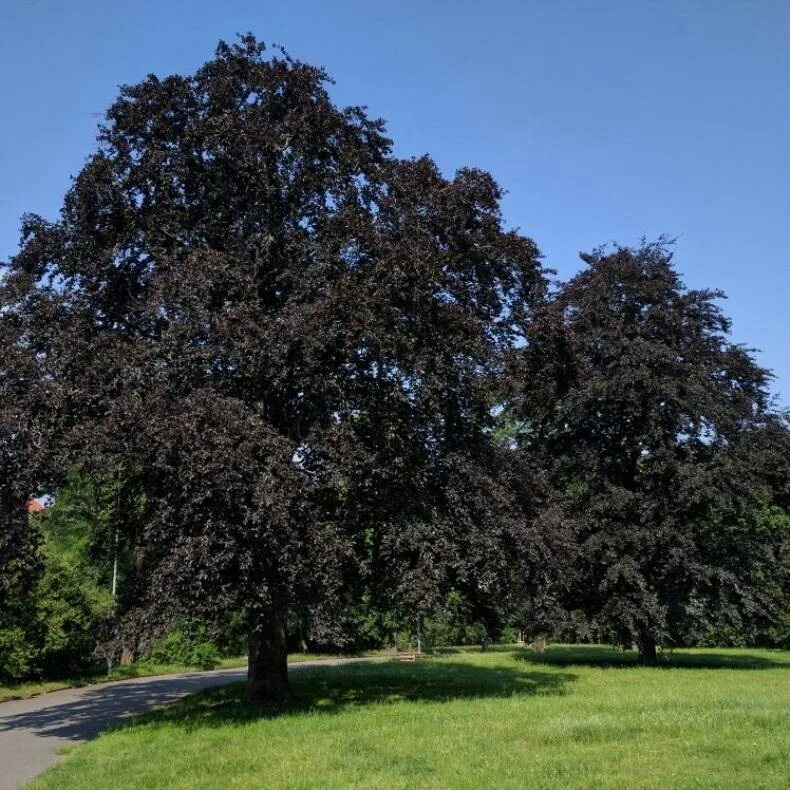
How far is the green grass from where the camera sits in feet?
25.6

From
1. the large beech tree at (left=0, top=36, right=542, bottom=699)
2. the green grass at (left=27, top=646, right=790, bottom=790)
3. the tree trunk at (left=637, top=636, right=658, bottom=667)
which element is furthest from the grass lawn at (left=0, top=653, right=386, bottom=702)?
the tree trunk at (left=637, top=636, right=658, bottom=667)

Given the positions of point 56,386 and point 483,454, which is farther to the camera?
point 483,454

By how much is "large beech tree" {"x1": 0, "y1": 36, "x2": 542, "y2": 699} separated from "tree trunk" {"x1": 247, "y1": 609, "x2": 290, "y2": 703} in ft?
0.17

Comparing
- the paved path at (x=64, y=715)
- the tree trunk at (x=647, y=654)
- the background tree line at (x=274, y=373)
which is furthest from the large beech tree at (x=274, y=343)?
the tree trunk at (x=647, y=654)

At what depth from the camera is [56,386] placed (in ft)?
41.7

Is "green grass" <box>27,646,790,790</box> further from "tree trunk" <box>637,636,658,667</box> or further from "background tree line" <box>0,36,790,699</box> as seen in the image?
"tree trunk" <box>637,636,658,667</box>

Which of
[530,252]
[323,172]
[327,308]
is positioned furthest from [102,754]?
[530,252]

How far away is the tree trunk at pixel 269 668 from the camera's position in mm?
14797

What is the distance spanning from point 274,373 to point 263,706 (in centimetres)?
622

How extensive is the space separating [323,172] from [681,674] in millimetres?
16164

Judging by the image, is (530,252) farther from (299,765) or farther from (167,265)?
A: (299,765)

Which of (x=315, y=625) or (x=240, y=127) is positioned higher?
(x=240, y=127)

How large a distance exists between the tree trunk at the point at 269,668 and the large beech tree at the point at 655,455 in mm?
9752

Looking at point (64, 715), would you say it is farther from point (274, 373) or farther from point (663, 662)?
point (663, 662)
